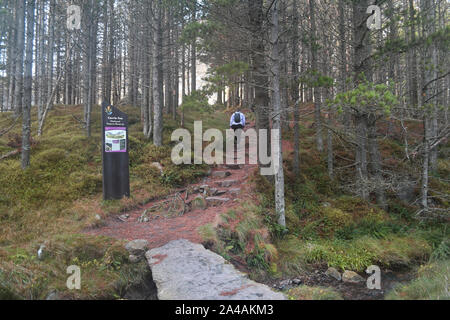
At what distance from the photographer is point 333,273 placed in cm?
617

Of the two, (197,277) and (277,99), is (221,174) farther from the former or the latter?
(197,277)

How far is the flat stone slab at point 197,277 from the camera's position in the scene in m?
3.95

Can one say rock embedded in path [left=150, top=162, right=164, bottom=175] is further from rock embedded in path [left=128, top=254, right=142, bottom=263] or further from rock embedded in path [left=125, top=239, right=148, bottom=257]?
rock embedded in path [left=128, top=254, right=142, bottom=263]

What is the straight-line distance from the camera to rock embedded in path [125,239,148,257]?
540 cm

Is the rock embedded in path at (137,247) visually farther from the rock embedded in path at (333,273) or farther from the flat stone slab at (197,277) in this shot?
the rock embedded in path at (333,273)

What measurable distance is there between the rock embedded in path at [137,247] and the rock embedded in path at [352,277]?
4.44 m

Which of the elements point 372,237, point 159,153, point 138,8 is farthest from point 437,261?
point 138,8

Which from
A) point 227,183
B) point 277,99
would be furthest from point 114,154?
point 277,99

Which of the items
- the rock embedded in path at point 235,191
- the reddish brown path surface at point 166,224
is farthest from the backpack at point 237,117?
the rock embedded in path at point 235,191

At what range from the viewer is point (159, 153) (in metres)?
11.8

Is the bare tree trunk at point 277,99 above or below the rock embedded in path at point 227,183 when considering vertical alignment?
above

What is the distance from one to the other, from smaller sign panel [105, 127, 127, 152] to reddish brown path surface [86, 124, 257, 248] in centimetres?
211

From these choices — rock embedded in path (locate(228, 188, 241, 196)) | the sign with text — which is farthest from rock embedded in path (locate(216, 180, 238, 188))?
the sign with text
